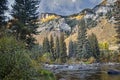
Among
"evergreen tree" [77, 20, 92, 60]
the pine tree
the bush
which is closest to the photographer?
the bush

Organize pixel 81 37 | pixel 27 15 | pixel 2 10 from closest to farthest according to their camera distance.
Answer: pixel 2 10, pixel 27 15, pixel 81 37

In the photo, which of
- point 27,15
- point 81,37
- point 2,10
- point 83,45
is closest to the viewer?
point 2,10

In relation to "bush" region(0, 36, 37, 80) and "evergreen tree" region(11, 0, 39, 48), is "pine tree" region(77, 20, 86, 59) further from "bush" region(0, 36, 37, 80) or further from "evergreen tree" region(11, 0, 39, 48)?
"bush" region(0, 36, 37, 80)

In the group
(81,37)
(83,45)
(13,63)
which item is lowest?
(13,63)

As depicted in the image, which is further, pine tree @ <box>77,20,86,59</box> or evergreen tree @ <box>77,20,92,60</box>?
pine tree @ <box>77,20,86,59</box>

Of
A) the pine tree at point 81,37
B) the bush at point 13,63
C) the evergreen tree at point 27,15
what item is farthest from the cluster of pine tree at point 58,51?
the bush at point 13,63

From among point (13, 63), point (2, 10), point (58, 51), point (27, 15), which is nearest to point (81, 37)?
point (58, 51)

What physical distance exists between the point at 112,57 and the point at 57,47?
35786 millimetres

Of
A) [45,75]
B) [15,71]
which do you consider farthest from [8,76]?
[45,75]

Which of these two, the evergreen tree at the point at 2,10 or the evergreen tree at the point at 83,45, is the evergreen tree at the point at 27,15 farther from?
the evergreen tree at the point at 83,45

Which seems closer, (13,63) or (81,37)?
(13,63)

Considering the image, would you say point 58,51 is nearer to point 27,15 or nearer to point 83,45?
point 83,45

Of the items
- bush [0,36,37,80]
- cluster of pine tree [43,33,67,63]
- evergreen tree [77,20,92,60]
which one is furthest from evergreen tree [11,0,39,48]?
cluster of pine tree [43,33,67,63]

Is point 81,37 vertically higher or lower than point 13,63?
higher
